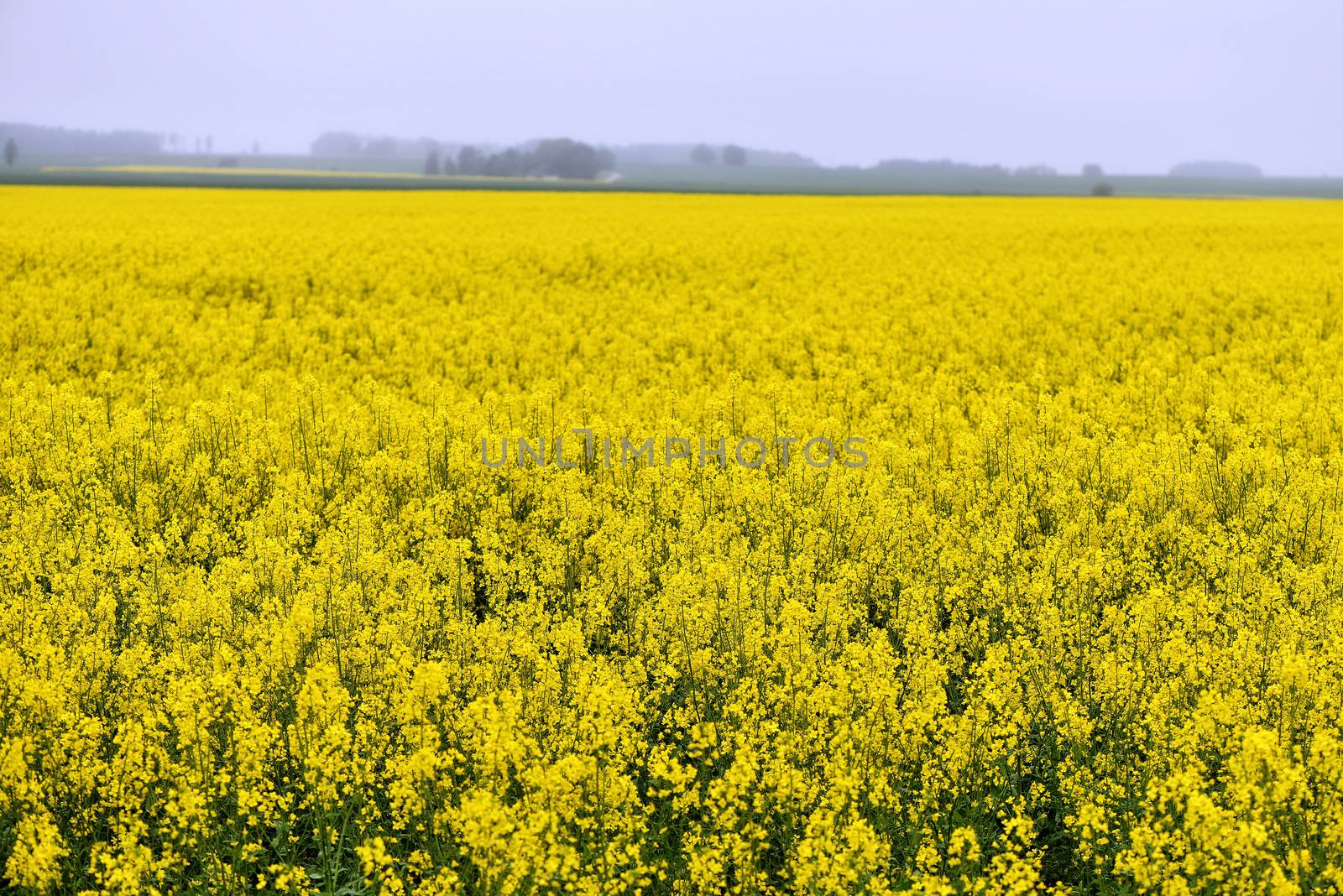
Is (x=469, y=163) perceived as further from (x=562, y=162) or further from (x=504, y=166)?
(x=562, y=162)

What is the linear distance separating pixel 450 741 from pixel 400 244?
60.8ft

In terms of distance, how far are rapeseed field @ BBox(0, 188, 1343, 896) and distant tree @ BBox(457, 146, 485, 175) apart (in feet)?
407

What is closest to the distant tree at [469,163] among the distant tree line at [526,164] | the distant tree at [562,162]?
the distant tree line at [526,164]

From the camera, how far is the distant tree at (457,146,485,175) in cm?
13375

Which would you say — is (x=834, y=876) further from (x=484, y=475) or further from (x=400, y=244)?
(x=400, y=244)

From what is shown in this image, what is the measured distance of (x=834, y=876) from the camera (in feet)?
13.0

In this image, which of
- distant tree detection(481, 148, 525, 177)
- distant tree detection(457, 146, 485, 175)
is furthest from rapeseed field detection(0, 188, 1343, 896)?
distant tree detection(457, 146, 485, 175)

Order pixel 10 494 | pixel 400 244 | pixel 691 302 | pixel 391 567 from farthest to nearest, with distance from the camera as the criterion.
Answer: pixel 400 244
pixel 691 302
pixel 10 494
pixel 391 567

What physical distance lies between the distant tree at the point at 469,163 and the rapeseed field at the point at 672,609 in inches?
4888

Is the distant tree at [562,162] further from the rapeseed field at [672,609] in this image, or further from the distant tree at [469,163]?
the rapeseed field at [672,609]

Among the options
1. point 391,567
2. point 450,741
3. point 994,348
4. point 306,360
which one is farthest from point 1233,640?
point 306,360

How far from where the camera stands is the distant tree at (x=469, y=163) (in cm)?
13375

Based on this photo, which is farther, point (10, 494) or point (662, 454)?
point (662, 454)

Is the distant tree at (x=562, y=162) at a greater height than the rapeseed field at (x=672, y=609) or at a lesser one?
greater
